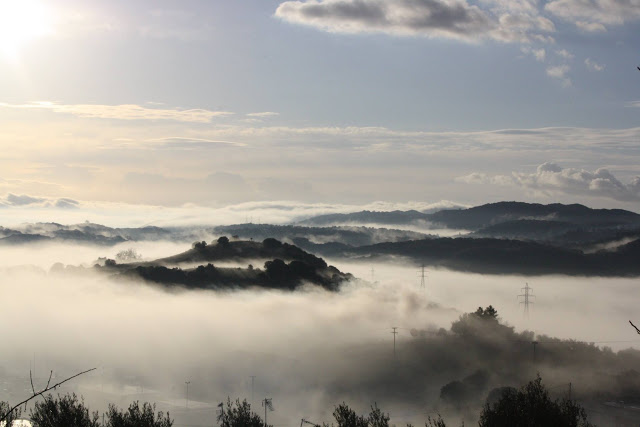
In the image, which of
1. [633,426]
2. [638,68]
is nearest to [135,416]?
[638,68]

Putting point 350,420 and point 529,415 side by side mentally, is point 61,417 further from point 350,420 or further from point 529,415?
point 529,415

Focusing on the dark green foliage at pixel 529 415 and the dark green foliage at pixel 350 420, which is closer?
the dark green foliage at pixel 529 415

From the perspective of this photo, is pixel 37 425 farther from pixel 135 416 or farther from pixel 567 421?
pixel 567 421

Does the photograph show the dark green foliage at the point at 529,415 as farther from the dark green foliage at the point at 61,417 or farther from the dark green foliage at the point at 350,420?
the dark green foliage at the point at 61,417

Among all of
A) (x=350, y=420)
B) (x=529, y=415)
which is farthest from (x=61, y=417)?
(x=529, y=415)

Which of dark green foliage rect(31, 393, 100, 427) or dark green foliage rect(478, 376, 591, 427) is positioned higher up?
dark green foliage rect(478, 376, 591, 427)

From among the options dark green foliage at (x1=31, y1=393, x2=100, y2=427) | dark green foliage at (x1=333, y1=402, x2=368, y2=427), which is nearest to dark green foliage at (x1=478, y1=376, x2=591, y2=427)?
dark green foliage at (x1=333, y1=402, x2=368, y2=427)

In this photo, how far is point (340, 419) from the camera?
108m

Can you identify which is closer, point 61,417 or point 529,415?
point 529,415

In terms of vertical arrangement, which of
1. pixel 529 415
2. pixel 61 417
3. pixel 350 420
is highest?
pixel 529 415

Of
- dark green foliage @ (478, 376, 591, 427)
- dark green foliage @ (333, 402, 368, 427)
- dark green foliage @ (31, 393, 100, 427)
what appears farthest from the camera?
dark green foliage @ (333, 402, 368, 427)

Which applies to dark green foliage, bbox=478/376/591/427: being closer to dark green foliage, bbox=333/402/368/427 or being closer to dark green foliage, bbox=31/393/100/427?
dark green foliage, bbox=333/402/368/427

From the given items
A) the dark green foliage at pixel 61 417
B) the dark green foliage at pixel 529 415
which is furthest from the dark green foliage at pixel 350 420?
the dark green foliage at pixel 61 417

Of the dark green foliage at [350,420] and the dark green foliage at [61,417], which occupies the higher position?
the dark green foliage at [61,417]
